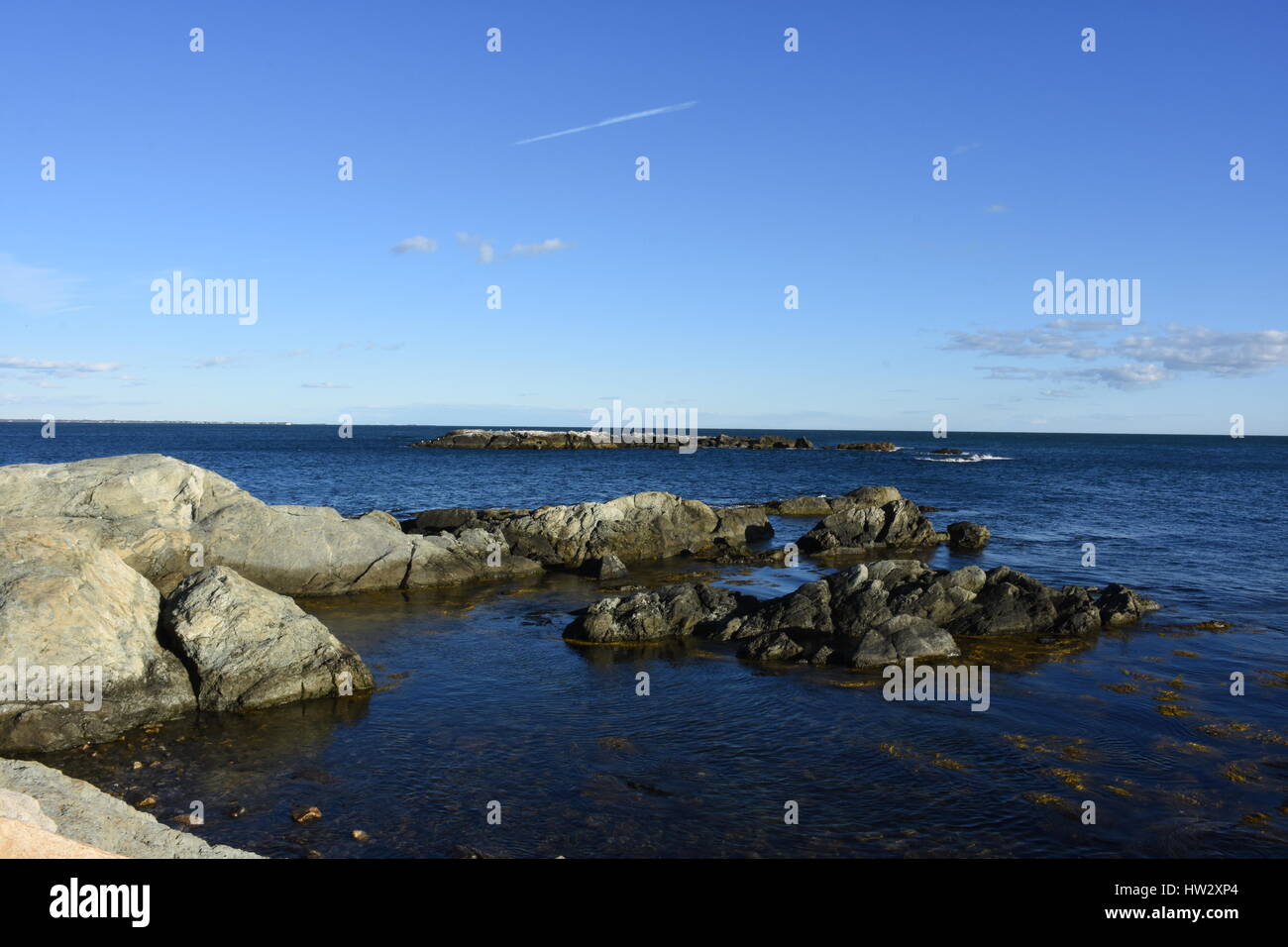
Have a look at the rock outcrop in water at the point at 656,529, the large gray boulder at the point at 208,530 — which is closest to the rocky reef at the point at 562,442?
the rock outcrop in water at the point at 656,529

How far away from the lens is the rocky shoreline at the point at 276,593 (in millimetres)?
15734

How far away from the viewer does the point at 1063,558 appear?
124 ft

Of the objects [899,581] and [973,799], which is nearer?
[973,799]

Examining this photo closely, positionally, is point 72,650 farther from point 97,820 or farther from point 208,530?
point 208,530

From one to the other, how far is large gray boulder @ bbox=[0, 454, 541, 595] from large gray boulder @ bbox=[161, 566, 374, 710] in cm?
689

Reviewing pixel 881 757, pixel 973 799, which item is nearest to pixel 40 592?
pixel 881 757

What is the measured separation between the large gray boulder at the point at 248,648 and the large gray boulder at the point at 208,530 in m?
6.89

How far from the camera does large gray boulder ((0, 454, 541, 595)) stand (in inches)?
979

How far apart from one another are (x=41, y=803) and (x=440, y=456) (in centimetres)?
11657

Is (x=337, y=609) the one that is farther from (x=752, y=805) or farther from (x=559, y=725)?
(x=752, y=805)

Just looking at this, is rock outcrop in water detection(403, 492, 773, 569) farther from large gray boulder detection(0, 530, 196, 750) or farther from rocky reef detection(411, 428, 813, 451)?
rocky reef detection(411, 428, 813, 451)

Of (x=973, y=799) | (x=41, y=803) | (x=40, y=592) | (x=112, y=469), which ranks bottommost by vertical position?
(x=973, y=799)

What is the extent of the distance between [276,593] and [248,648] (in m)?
4.42
